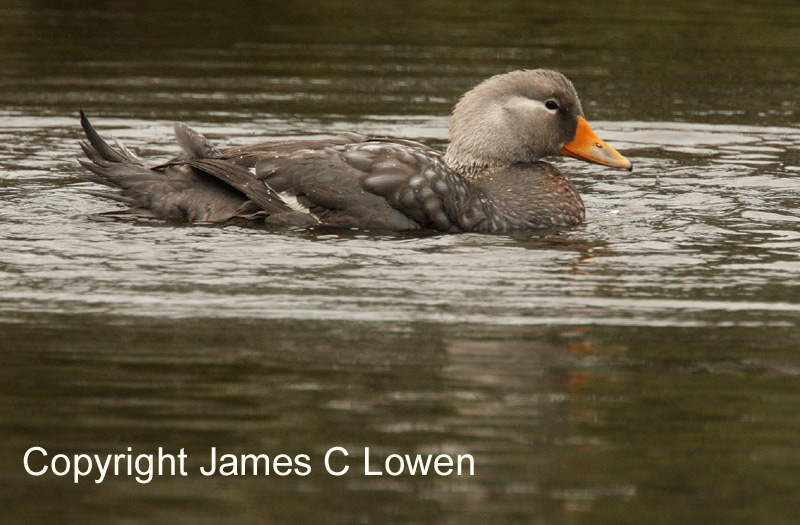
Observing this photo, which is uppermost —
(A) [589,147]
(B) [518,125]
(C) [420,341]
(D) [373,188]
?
(B) [518,125]

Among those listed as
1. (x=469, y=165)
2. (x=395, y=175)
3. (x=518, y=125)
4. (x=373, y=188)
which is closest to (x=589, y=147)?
(x=518, y=125)

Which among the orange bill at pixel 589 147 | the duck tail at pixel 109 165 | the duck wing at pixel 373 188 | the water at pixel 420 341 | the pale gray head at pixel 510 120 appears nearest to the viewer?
the water at pixel 420 341

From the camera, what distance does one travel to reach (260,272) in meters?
7.07

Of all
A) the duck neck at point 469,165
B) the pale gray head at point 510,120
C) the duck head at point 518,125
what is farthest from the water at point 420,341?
the duck neck at point 469,165

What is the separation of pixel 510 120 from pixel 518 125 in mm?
66

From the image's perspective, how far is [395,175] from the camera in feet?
27.0

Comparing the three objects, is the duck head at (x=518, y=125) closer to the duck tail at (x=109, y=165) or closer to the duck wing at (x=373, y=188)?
the duck wing at (x=373, y=188)

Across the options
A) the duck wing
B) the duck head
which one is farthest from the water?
the duck head

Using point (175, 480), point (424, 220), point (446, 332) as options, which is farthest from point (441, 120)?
point (175, 480)

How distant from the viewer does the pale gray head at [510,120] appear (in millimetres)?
8859

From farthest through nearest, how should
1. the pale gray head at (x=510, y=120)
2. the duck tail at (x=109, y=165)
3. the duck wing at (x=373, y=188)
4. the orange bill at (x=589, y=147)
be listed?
the orange bill at (x=589, y=147)
the pale gray head at (x=510, y=120)
the duck tail at (x=109, y=165)
the duck wing at (x=373, y=188)

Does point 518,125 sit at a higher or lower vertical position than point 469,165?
higher

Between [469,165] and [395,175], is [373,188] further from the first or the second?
[469,165]

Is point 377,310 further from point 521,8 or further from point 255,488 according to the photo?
point 521,8
